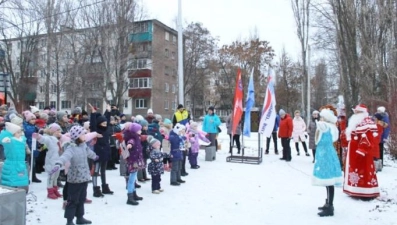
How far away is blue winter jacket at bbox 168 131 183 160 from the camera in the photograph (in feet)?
28.3

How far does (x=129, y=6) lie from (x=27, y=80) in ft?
59.7

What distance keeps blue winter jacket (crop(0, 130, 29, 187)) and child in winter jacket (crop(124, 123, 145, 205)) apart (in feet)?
6.27

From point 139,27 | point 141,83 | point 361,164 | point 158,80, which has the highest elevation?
point 139,27

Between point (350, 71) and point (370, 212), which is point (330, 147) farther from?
point (350, 71)

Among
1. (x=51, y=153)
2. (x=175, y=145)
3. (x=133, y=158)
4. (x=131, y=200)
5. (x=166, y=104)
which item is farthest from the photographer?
(x=166, y=104)

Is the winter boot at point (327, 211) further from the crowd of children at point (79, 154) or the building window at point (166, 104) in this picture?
the building window at point (166, 104)

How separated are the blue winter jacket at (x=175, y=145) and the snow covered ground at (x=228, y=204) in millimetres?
749

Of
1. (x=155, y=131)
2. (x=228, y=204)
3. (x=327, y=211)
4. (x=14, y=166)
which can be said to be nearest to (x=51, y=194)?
(x=14, y=166)

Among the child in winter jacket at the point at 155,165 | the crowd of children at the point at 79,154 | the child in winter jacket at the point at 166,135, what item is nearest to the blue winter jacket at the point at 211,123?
the crowd of children at the point at 79,154

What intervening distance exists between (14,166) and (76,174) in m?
1.57

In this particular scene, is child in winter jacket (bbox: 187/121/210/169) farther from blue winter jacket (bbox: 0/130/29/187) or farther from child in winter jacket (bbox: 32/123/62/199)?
blue winter jacket (bbox: 0/130/29/187)

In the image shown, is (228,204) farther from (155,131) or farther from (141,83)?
(141,83)

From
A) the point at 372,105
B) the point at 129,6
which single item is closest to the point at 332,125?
the point at 372,105

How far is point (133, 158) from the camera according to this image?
7.07 meters
